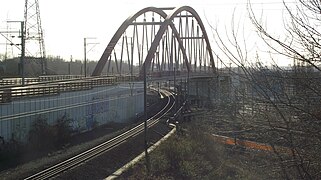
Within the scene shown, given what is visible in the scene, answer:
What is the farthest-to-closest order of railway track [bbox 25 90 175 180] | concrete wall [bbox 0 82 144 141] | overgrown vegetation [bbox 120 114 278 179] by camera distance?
concrete wall [bbox 0 82 144 141] → overgrown vegetation [bbox 120 114 278 179] → railway track [bbox 25 90 175 180]

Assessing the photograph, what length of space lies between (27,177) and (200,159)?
8933 millimetres

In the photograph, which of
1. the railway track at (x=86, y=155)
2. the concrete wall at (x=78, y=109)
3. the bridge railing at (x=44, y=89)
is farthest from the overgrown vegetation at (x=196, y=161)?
the bridge railing at (x=44, y=89)

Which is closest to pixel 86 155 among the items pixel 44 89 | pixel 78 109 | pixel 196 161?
pixel 196 161

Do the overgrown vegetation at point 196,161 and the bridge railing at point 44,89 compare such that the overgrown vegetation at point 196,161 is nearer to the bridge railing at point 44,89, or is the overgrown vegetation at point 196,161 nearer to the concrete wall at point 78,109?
the concrete wall at point 78,109

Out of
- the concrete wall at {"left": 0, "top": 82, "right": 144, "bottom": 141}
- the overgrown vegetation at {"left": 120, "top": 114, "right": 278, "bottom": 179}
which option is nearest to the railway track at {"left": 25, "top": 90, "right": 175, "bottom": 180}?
the overgrown vegetation at {"left": 120, "top": 114, "right": 278, "bottom": 179}

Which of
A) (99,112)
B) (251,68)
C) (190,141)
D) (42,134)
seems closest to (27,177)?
(42,134)

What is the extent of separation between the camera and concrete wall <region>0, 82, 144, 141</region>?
68.2ft

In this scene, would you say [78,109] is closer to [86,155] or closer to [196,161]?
[86,155]

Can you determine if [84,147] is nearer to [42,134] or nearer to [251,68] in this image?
[42,134]

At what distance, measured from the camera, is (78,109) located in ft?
92.2

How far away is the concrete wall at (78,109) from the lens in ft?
68.2

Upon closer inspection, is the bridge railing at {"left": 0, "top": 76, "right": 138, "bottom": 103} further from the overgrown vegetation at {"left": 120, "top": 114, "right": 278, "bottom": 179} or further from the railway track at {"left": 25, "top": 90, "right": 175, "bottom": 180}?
the overgrown vegetation at {"left": 120, "top": 114, "right": 278, "bottom": 179}

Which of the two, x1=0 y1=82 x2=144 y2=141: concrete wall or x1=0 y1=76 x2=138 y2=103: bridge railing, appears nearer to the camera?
x1=0 y1=76 x2=138 y2=103: bridge railing

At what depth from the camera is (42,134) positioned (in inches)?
880
